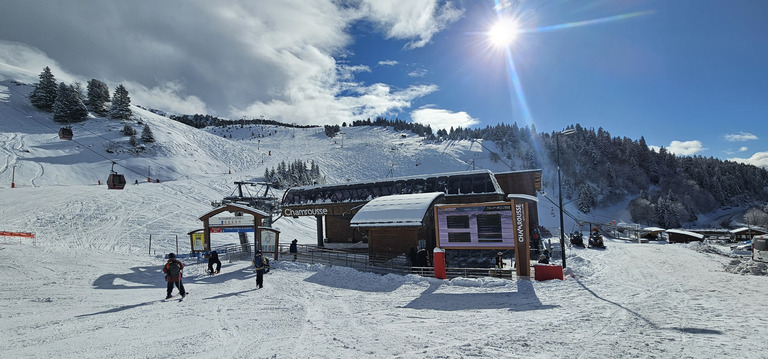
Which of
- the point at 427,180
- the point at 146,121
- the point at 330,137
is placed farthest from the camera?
the point at 330,137

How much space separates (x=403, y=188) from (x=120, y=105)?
86333mm

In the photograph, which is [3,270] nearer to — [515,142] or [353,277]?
[353,277]

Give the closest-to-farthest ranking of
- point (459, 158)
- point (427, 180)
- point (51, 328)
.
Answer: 1. point (51, 328)
2. point (427, 180)
3. point (459, 158)

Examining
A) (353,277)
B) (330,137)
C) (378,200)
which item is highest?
(330,137)

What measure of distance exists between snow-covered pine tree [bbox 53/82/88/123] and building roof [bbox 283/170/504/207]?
7558cm

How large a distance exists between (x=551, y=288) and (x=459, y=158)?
92319mm

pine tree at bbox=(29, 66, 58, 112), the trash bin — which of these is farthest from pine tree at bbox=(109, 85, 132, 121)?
the trash bin

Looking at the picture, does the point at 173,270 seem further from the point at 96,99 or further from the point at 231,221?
the point at 96,99

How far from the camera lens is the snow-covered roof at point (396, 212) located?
17.2 metres

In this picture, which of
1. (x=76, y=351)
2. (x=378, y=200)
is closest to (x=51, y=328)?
(x=76, y=351)

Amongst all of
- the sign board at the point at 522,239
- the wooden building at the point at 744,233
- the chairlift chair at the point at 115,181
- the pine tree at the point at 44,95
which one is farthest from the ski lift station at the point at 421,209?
the pine tree at the point at 44,95

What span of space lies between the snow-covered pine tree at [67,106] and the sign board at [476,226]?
302 feet

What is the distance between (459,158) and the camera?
101125 mm

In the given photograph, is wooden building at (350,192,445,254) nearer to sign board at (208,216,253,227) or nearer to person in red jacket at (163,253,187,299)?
sign board at (208,216,253,227)
